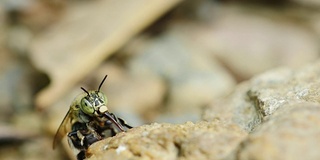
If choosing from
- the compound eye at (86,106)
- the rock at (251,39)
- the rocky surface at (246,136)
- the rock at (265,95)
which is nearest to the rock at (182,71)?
the rock at (251,39)

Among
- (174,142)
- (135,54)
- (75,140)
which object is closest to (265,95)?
(174,142)

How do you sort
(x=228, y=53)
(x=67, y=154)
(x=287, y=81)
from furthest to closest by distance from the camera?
(x=228, y=53), (x=67, y=154), (x=287, y=81)

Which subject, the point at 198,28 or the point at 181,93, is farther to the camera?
the point at 198,28

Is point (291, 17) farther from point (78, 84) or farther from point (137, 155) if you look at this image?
point (137, 155)

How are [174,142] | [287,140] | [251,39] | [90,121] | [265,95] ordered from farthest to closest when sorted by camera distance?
[251,39], [90,121], [265,95], [174,142], [287,140]

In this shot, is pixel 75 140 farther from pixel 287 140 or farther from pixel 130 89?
pixel 130 89

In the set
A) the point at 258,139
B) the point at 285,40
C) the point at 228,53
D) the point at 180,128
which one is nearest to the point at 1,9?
the point at 228,53
